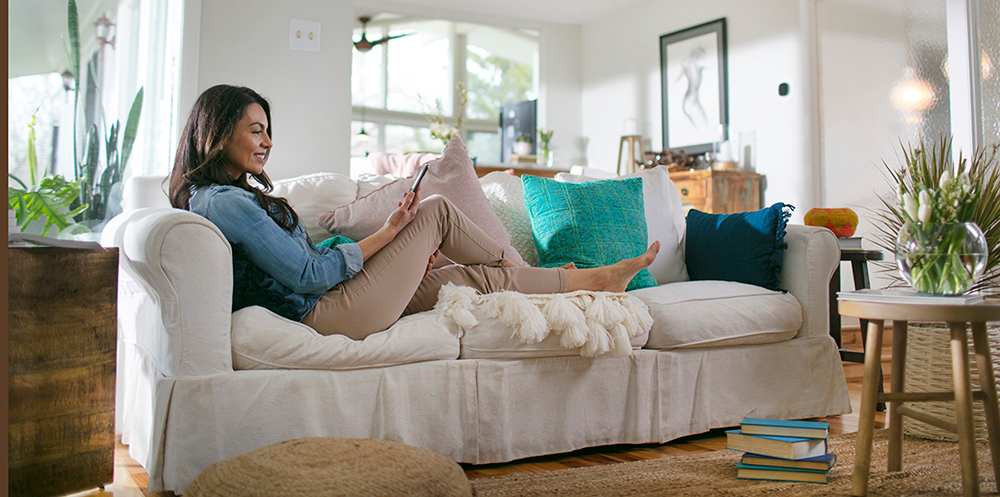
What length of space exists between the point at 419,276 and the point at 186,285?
656 millimetres

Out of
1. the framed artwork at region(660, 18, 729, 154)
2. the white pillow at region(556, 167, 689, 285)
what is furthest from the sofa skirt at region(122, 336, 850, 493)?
the framed artwork at region(660, 18, 729, 154)

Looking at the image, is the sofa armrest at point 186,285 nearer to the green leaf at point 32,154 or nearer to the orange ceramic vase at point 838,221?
the green leaf at point 32,154

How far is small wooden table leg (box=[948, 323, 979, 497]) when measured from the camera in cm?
172

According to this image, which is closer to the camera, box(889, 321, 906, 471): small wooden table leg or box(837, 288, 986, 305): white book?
box(837, 288, 986, 305): white book

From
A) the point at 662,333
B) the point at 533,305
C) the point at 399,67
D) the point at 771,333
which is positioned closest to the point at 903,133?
the point at 771,333

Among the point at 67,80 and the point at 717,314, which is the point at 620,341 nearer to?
the point at 717,314

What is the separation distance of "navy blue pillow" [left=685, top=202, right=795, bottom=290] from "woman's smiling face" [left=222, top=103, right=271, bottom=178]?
5.56ft

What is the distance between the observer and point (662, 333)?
2535mm

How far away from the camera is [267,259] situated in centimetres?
206

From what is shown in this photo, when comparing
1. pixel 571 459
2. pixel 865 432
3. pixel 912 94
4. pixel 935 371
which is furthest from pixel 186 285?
pixel 912 94

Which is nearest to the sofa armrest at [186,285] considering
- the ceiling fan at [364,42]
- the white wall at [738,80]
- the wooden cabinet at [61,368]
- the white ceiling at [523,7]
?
the wooden cabinet at [61,368]

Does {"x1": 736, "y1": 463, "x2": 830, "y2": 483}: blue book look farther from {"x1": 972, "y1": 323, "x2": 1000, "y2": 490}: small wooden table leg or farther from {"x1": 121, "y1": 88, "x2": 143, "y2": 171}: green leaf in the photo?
{"x1": 121, "y1": 88, "x2": 143, "y2": 171}: green leaf

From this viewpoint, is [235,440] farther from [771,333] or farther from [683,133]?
[683,133]

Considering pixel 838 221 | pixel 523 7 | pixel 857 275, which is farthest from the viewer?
pixel 523 7
